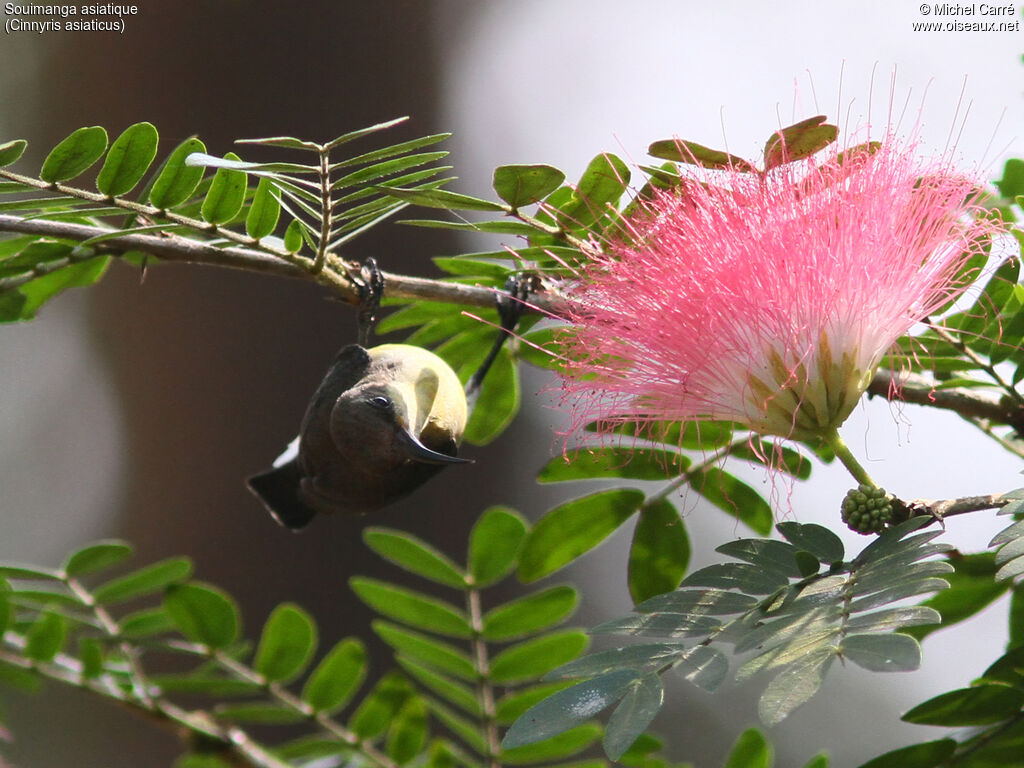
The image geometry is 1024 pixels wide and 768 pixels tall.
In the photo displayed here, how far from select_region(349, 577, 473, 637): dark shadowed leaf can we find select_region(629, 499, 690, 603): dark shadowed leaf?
16.7 inches

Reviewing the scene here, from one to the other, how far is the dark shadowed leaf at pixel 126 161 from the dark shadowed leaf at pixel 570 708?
1.05m

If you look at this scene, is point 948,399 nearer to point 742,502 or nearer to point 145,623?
point 742,502

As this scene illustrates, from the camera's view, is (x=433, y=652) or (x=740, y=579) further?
(x=433, y=652)

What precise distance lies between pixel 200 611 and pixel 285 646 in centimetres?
19

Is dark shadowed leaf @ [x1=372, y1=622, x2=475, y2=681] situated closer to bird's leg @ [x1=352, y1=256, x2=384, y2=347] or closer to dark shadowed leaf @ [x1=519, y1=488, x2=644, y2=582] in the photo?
dark shadowed leaf @ [x1=519, y1=488, x2=644, y2=582]

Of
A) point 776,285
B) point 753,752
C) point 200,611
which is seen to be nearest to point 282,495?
point 200,611

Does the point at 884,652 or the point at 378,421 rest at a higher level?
the point at 378,421

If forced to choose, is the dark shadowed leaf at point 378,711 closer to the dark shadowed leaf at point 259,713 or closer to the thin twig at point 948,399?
the dark shadowed leaf at point 259,713

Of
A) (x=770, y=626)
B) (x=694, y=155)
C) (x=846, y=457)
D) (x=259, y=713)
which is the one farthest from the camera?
(x=259, y=713)

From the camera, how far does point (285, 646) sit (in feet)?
6.84

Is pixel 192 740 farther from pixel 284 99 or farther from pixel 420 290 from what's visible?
pixel 284 99

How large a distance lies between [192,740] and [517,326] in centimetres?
110

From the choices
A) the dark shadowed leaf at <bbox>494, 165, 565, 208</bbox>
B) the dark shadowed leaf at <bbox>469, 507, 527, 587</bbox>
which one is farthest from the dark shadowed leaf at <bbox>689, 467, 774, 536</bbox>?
the dark shadowed leaf at <bbox>494, 165, 565, 208</bbox>

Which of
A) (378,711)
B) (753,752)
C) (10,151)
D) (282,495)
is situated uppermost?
(10,151)
